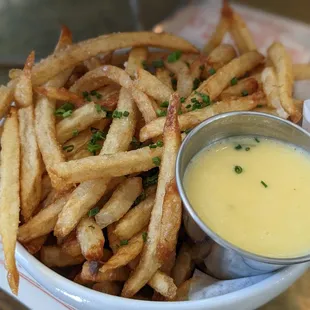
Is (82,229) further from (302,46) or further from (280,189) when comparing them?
(302,46)

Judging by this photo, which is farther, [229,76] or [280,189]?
[229,76]

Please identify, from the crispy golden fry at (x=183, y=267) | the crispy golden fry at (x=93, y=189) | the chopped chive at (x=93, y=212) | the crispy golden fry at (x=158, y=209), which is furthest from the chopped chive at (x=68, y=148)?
the crispy golden fry at (x=183, y=267)

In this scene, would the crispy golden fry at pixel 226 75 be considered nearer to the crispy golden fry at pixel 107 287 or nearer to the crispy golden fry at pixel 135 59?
the crispy golden fry at pixel 135 59

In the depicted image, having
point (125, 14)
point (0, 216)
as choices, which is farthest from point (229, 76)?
point (125, 14)

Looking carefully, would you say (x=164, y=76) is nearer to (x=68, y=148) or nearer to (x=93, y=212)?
(x=68, y=148)

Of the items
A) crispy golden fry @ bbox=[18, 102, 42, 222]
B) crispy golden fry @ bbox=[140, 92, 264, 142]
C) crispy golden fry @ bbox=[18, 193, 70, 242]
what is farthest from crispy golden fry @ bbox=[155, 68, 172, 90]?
crispy golden fry @ bbox=[18, 193, 70, 242]
